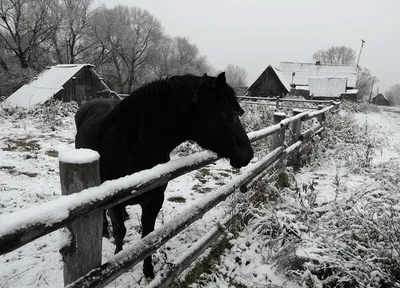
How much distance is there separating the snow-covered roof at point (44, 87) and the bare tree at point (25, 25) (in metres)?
16.0

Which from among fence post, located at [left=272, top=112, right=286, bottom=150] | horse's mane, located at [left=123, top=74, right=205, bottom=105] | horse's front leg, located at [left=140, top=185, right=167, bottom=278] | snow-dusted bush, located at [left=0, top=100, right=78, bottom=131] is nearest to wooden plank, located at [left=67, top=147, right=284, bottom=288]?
horse's front leg, located at [left=140, top=185, right=167, bottom=278]

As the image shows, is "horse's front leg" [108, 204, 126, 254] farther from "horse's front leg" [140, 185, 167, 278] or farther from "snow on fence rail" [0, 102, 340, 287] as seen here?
"snow on fence rail" [0, 102, 340, 287]

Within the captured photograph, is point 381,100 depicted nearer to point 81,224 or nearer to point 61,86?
point 61,86

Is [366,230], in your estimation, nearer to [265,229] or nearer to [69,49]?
[265,229]

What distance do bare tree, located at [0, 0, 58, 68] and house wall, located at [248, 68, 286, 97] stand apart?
26700mm

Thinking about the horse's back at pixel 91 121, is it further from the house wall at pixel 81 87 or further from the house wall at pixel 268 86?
the house wall at pixel 268 86

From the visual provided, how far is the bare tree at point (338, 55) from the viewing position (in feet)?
Answer: 253

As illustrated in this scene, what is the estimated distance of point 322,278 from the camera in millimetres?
2256

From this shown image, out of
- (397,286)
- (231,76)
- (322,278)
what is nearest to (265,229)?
(322,278)

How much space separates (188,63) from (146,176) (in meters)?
48.9

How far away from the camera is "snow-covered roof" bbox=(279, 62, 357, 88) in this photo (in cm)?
4059

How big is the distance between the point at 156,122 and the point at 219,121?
51 centimetres

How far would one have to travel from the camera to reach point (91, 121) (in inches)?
129

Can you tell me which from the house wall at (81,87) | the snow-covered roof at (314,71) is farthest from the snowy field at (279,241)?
the snow-covered roof at (314,71)
